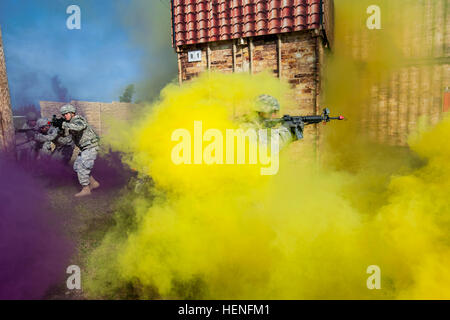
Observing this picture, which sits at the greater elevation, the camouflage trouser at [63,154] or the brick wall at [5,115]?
the brick wall at [5,115]

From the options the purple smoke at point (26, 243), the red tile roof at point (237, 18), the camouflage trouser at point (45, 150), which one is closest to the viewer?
the purple smoke at point (26, 243)

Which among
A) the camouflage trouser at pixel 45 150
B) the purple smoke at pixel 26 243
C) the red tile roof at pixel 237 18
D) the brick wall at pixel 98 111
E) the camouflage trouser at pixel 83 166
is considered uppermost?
the red tile roof at pixel 237 18

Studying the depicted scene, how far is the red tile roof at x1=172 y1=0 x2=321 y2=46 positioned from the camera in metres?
6.05

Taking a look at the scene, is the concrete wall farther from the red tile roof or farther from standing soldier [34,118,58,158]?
standing soldier [34,118,58,158]

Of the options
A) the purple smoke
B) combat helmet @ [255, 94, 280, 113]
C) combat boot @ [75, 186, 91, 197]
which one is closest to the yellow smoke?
the purple smoke

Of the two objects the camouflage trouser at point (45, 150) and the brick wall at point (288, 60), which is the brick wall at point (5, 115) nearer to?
the camouflage trouser at point (45, 150)

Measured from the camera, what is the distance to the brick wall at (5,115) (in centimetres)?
439

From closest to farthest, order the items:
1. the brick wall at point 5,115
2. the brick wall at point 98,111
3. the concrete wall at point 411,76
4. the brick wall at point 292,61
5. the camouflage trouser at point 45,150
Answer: the brick wall at point 5,115
the brick wall at point 292,61
the camouflage trouser at point 45,150
the concrete wall at point 411,76
the brick wall at point 98,111

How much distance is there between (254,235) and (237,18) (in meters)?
5.24

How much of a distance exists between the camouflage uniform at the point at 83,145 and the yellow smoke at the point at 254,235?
116 cm

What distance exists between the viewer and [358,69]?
27.9 ft

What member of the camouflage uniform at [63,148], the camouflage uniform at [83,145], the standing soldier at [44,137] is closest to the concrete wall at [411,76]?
the camouflage uniform at [83,145]

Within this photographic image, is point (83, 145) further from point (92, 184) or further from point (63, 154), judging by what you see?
point (63, 154)
